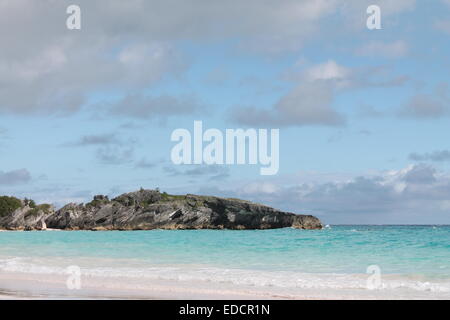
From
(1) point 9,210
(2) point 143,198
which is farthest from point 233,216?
(1) point 9,210

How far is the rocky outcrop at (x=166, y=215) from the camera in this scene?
16800 cm

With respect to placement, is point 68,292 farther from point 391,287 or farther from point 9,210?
point 9,210

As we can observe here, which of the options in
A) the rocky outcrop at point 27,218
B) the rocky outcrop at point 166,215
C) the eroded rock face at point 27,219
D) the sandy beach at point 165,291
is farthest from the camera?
the rocky outcrop at point 27,218

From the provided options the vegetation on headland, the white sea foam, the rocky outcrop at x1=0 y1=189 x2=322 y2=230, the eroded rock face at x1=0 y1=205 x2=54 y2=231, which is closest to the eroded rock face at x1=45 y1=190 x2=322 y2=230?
the rocky outcrop at x1=0 y1=189 x2=322 y2=230

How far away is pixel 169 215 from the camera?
168m

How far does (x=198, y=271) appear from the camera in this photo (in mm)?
25844

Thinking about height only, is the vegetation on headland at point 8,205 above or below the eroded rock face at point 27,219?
above

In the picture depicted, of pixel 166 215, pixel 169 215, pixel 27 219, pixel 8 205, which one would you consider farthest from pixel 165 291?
pixel 8 205

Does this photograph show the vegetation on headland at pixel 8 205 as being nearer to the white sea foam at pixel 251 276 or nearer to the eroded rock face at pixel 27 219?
the eroded rock face at pixel 27 219

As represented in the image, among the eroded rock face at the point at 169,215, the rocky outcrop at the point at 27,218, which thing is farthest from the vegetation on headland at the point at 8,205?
the eroded rock face at the point at 169,215

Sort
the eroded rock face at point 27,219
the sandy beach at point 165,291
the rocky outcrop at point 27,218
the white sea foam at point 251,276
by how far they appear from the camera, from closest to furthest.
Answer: the sandy beach at point 165,291 < the white sea foam at point 251,276 < the eroded rock face at point 27,219 < the rocky outcrop at point 27,218

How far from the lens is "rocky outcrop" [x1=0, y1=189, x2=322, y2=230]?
551 ft

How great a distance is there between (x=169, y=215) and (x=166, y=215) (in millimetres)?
1030
